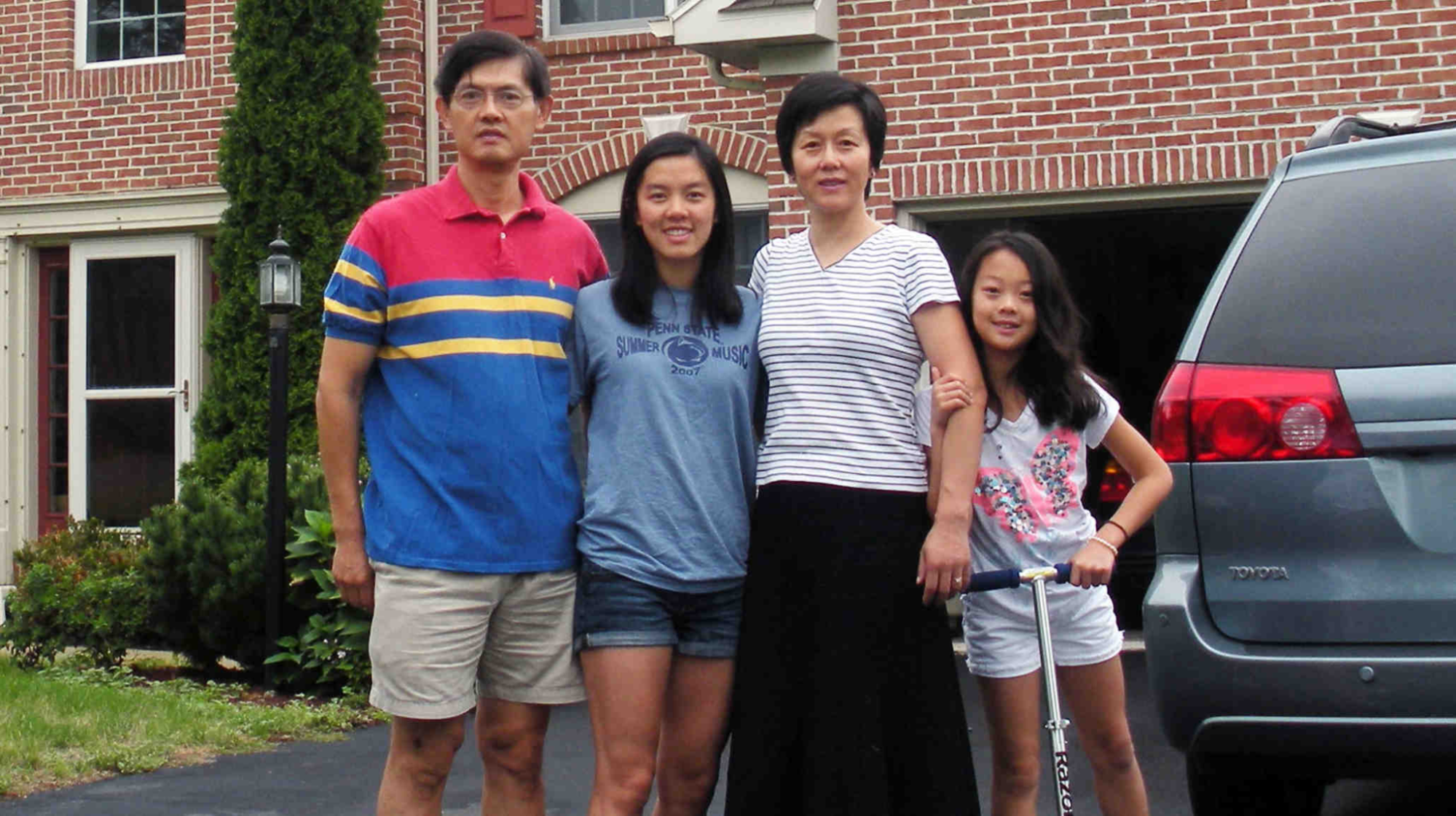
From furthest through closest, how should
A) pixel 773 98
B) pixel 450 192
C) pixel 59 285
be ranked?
pixel 59 285, pixel 773 98, pixel 450 192

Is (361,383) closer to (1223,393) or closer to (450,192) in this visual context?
(450,192)

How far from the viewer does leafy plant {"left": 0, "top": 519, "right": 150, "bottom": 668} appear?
8938mm

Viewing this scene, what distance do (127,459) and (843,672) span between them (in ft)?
30.5

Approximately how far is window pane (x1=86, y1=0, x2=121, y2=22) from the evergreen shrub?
4.18 meters

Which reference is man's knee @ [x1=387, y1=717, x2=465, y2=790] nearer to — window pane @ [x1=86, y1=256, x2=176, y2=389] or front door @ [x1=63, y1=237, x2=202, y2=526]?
front door @ [x1=63, y1=237, x2=202, y2=526]

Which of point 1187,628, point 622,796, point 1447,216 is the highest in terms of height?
point 1447,216

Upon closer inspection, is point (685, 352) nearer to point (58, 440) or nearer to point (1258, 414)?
point (1258, 414)

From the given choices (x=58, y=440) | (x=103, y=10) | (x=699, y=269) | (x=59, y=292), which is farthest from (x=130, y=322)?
(x=699, y=269)

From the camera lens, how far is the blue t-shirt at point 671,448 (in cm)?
367

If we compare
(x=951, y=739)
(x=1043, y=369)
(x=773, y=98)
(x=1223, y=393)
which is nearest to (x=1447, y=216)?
(x=1223, y=393)

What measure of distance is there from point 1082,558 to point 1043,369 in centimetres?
47

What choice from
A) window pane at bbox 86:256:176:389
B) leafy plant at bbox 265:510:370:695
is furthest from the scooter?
window pane at bbox 86:256:176:389

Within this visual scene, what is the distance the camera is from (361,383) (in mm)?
3811

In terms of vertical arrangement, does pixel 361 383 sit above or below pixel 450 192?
below
